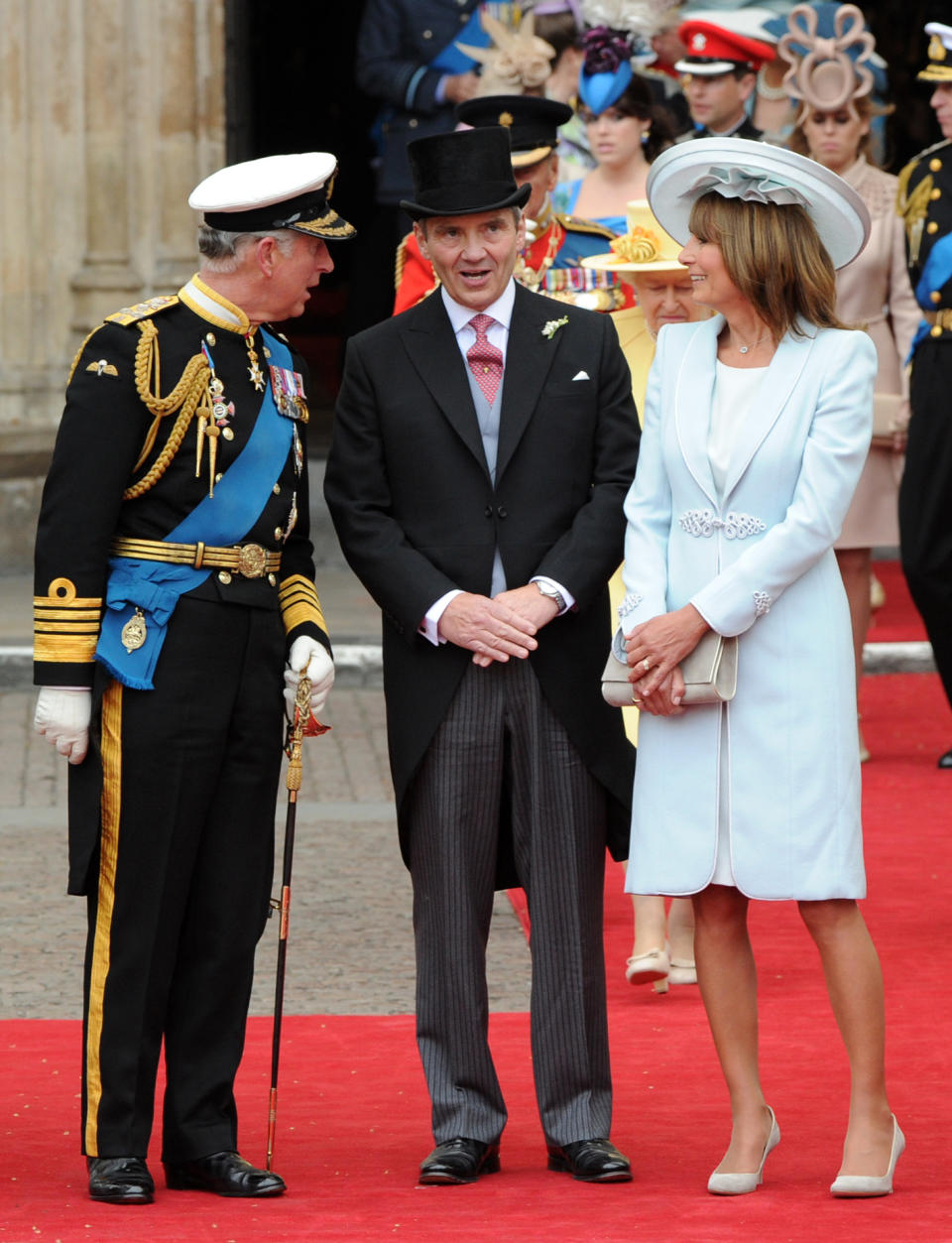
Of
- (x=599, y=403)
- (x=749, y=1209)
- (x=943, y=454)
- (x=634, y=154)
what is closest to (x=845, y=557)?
(x=943, y=454)

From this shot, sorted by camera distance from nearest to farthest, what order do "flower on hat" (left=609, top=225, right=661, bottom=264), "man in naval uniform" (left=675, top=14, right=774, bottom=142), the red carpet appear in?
1. the red carpet
2. "flower on hat" (left=609, top=225, right=661, bottom=264)
3. "man in naval uniform" (left=675, top=14, right=774, bottom=142)

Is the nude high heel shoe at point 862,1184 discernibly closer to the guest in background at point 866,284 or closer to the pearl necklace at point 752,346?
the pearl necklace at point 752,346

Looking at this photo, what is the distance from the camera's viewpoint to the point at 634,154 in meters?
8.14

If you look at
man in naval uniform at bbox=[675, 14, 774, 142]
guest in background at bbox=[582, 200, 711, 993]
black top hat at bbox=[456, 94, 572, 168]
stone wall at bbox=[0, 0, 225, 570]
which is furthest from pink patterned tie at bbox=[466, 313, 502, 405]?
stone wall at bbox=[0, 0, 225, 570]

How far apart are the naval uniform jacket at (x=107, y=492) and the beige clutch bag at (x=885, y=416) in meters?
4.26

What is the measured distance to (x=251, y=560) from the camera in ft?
14.9

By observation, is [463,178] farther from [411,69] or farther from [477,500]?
[411,69]

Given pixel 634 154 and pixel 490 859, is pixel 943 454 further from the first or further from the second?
pixel 490 859

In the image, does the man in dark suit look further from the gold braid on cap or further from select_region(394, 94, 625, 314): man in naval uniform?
select_region(394, 94, 625, 314): man in naval uniform

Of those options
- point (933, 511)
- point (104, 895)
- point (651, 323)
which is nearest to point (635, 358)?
point (651, 323)

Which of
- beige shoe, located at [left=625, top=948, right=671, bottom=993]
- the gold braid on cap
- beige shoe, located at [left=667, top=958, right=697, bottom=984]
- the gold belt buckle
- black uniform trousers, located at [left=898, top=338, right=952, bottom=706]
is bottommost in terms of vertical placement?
beige shoe, located at [left=667, top=958, right=697, bottom=984]

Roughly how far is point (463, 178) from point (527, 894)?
4.19 ft

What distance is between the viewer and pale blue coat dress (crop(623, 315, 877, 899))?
14.4 ft

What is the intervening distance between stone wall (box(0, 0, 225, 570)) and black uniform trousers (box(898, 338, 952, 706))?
474cm
